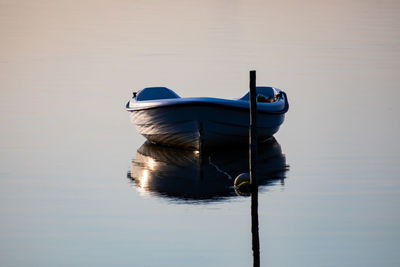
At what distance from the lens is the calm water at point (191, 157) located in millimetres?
14062

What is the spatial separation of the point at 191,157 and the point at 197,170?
5.49 feet

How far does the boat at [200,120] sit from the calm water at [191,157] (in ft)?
2.21

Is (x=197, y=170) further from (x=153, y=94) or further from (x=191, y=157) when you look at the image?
(x=153, y=94)

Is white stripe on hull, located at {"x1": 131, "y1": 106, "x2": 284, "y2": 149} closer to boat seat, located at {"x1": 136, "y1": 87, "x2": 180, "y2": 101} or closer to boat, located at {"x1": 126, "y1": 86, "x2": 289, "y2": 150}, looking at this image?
boat, located at {"x1": 126, "y1": 86, "x2": 289, "y2": 150}

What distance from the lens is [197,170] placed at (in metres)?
19.6

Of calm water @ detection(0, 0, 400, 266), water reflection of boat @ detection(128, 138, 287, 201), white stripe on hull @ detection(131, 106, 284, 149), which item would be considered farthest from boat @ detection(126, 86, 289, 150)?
calm water @ detection(0, 0, 400, 266)

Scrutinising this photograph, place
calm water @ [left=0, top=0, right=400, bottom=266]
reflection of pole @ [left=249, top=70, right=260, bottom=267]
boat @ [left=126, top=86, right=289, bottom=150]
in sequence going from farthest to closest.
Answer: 1. boat @ [left=126, top=86, right=289, bottom=150]
2. reflection of pole @ [left=249, top=70, right=260, bottom=267]
3. calm water @ [left=0, top=0, right=400, bottom=266]

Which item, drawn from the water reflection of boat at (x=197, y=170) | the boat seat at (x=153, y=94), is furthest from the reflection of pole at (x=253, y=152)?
the boat seat at (x=153, y=94)

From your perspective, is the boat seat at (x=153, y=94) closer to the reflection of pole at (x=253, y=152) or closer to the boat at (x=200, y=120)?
the boat at (x=200, y=120)

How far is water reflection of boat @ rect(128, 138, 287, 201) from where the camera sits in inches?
691

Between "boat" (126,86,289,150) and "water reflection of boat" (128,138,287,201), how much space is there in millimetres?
251
